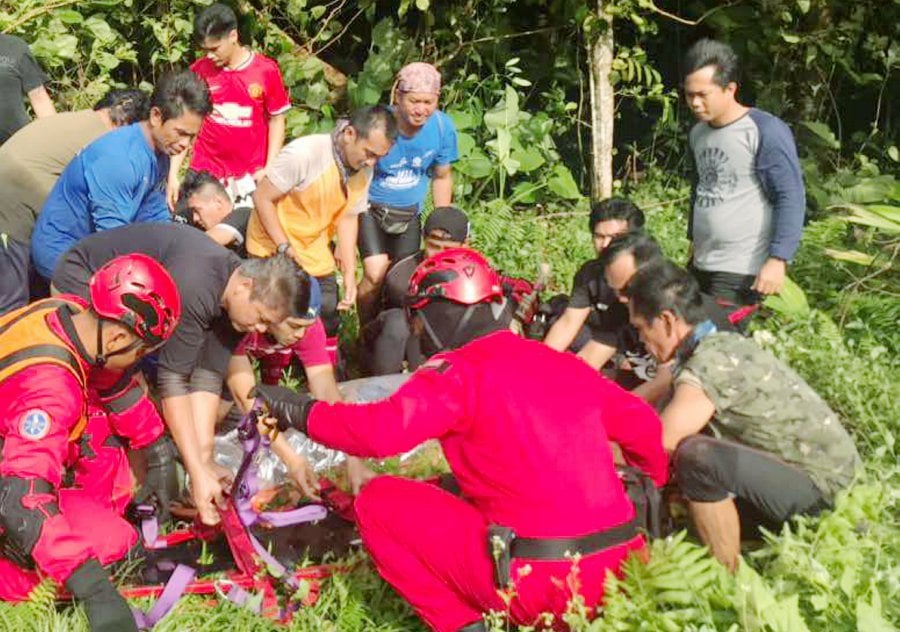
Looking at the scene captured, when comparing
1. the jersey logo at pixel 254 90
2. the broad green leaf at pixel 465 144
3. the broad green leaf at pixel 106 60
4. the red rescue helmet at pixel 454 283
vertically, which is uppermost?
the red rescue helmet at pixel 454 283

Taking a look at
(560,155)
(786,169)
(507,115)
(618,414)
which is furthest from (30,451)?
(560,155)

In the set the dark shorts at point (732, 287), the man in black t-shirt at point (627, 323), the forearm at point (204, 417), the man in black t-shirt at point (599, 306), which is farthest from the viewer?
the man in black t-shirt at point (599, 306)

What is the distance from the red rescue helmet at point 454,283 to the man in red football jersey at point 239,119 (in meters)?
3.19

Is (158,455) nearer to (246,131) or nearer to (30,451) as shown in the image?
(30,451)

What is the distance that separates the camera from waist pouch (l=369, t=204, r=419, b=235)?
251 inches

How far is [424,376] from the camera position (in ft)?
10.8

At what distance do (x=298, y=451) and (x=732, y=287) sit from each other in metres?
2.24

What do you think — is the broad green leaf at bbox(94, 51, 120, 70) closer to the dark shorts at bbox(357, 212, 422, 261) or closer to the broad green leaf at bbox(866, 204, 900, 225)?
the dark shorts at bbox(357, 212, 422, 261)

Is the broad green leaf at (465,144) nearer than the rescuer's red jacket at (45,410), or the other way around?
the rescuer's red jacket at (45,410)

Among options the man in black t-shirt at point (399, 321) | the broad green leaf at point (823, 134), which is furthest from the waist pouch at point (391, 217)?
the broad green leaf at point (823, 134)

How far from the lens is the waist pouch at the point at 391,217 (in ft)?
20.9

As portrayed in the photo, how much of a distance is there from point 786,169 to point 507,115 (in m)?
4.01

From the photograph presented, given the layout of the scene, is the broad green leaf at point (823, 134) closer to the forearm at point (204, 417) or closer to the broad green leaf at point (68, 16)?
the broad green leaf at point (68, 16)

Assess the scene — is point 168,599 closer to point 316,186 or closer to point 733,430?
point 733,430
